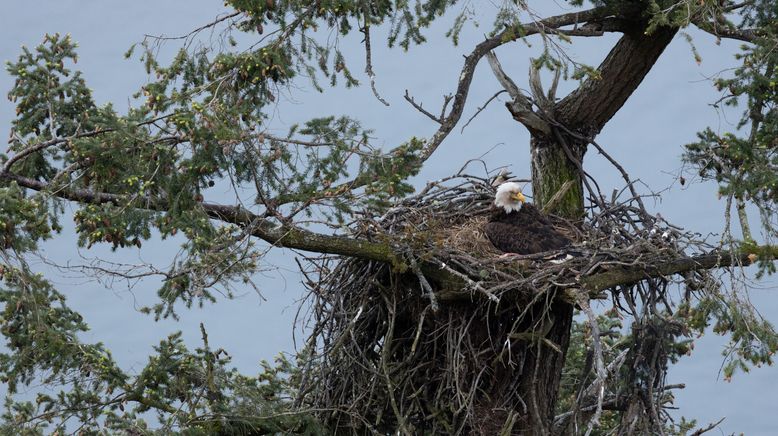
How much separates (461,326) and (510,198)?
1.50 metres

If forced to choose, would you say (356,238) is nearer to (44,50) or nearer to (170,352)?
(170,352)

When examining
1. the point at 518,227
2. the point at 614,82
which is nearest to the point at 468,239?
the point at 518,227

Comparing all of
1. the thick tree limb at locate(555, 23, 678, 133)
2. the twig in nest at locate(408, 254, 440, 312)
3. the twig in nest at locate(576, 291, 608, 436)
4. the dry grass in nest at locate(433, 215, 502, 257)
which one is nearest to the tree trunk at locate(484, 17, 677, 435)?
the thick tree limb at locate(555, 23, 678, 133)

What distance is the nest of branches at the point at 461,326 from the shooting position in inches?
396

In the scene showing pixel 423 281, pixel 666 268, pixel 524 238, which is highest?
pixel 524 238

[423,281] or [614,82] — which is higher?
[614,82]

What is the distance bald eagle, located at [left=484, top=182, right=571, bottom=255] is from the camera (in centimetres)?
1077

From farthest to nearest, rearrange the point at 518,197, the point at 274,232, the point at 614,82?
1. the point at 614,82
2. the point at 518,197
3. the point at 274,232

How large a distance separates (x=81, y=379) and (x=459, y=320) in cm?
331

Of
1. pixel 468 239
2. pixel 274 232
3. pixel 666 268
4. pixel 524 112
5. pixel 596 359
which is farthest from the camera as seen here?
pixel 524 112

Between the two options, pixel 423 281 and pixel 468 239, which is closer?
pixel 423 281

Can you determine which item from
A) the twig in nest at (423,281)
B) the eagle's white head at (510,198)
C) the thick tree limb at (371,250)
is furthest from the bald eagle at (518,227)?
the twig in nest at (423,281)

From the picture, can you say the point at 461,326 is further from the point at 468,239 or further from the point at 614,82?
the point at 614,82

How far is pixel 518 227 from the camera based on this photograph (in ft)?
36.0
